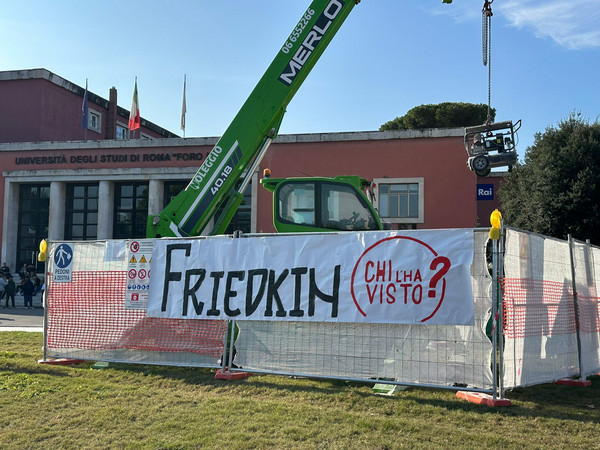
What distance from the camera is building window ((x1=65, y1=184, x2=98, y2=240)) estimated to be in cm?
3031

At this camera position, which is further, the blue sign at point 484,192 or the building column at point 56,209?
the building column at point 56,209

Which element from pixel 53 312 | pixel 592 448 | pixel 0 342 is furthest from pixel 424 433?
pixel 0 342

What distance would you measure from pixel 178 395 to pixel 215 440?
1751 millimetres

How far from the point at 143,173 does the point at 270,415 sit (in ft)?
78.5

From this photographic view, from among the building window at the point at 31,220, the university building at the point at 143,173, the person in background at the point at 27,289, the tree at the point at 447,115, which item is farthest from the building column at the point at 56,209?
the tree at the point at 447,115

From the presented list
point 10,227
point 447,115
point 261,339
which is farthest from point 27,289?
point 447,115

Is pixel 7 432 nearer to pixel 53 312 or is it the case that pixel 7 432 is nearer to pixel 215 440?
pixel 215 440

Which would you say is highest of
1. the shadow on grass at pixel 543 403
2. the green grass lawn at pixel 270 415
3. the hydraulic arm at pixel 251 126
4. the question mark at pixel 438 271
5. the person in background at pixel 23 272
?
the hydraulic arm at pixel 251 126

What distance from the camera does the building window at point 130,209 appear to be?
29.9 metres

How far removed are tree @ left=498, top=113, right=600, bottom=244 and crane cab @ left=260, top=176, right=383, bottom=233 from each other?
17.5 m

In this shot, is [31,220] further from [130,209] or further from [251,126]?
[251,126]

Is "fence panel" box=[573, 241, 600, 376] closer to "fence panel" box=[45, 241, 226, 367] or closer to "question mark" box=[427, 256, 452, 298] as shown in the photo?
"question mark" box=[427, 256, 452, 298]

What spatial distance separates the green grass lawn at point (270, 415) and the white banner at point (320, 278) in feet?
3.13

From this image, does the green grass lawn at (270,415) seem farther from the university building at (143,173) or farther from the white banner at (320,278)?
the university building at (143,173)
